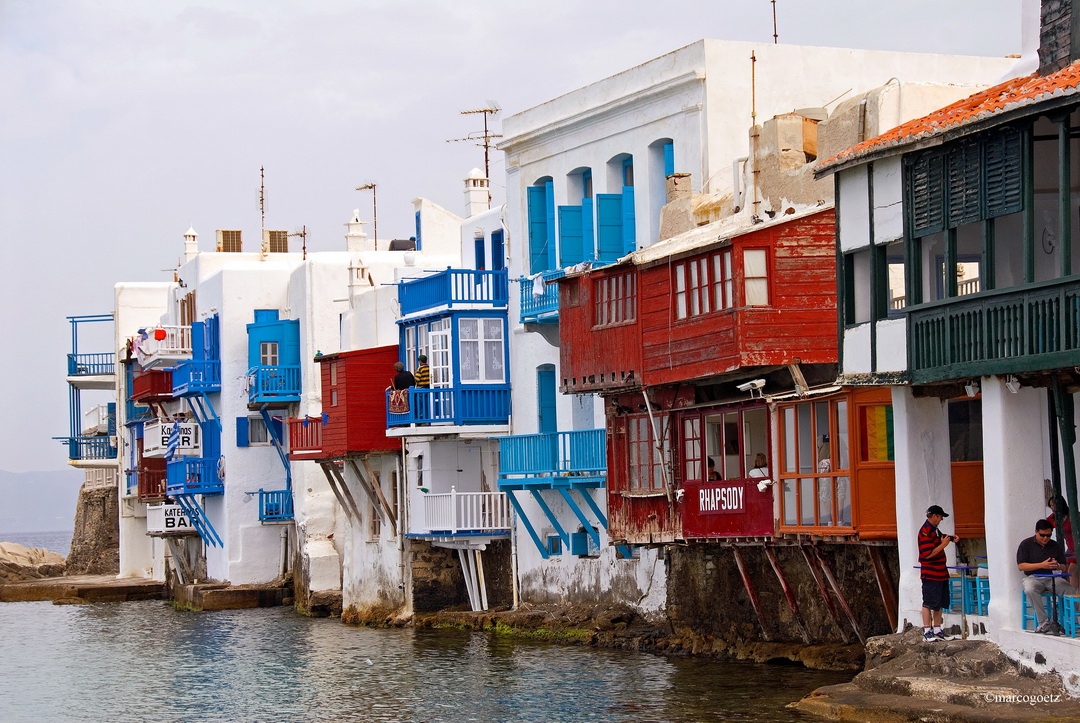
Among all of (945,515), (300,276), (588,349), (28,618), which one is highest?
(300,276)

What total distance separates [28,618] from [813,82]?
113 ft

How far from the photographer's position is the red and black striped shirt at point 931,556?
2300 cm

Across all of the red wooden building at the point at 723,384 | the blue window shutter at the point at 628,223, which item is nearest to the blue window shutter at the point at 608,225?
the blue window shutter at the point at 628,223

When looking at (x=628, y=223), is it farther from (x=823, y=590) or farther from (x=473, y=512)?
(x=823, y=590)

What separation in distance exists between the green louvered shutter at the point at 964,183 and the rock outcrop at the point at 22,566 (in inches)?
2284

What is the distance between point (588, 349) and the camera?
1313 inches

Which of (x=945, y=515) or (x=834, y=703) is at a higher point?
(x=945, y=515)

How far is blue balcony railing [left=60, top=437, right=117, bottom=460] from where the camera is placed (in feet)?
245

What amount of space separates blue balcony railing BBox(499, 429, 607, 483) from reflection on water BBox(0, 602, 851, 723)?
346cm

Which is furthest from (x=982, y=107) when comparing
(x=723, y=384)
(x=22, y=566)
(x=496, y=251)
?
(x=22, y=566)

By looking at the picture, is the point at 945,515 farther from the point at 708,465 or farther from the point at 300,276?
the point at 300,276

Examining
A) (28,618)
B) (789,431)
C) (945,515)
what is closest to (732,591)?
(789,431)

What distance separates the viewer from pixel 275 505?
57.9 m

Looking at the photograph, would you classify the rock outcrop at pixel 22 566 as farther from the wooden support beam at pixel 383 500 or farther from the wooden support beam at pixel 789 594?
the wooden support beam at pixel 789 594
